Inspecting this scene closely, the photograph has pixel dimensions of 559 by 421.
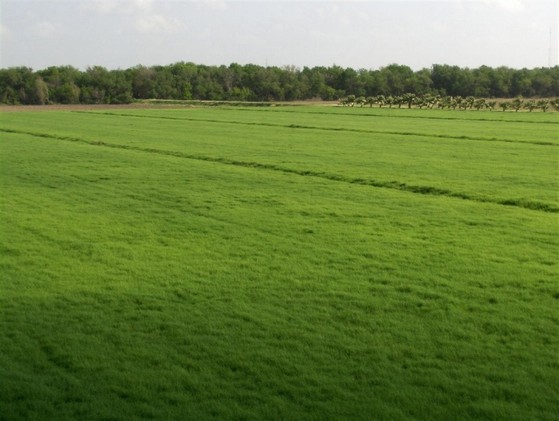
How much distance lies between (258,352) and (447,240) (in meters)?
4.91

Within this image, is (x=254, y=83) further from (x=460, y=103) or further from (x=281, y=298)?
(x=281, y=298)

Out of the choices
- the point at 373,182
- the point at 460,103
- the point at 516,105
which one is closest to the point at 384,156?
the point at 373,182

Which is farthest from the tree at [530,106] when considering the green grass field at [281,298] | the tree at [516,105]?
the green grass field at [281,298]

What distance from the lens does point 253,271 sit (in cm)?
845

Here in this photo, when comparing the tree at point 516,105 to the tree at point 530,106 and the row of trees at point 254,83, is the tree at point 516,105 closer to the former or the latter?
the tree at point 530,106

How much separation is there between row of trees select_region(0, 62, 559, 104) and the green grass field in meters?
72.0

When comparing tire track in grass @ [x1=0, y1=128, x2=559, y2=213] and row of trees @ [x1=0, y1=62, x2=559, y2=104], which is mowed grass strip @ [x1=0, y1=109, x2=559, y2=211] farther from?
row of trees @ [x1=0, y1=62, x2=559, y2=104]

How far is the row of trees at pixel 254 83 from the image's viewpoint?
276 ft

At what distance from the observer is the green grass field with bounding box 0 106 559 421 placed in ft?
17.1

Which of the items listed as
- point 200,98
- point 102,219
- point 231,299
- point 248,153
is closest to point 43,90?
point 200,98

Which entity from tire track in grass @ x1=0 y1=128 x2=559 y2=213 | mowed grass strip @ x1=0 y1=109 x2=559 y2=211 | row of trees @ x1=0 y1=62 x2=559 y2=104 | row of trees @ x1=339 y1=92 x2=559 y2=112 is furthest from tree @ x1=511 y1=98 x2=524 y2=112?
tire track in grass @ x1=0 y1=128 x2=559 y2=213

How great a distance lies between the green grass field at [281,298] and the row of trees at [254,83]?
72.0m

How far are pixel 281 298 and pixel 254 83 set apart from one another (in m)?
88.9

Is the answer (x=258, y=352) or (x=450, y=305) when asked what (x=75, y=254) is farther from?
(x=450, y=305)
